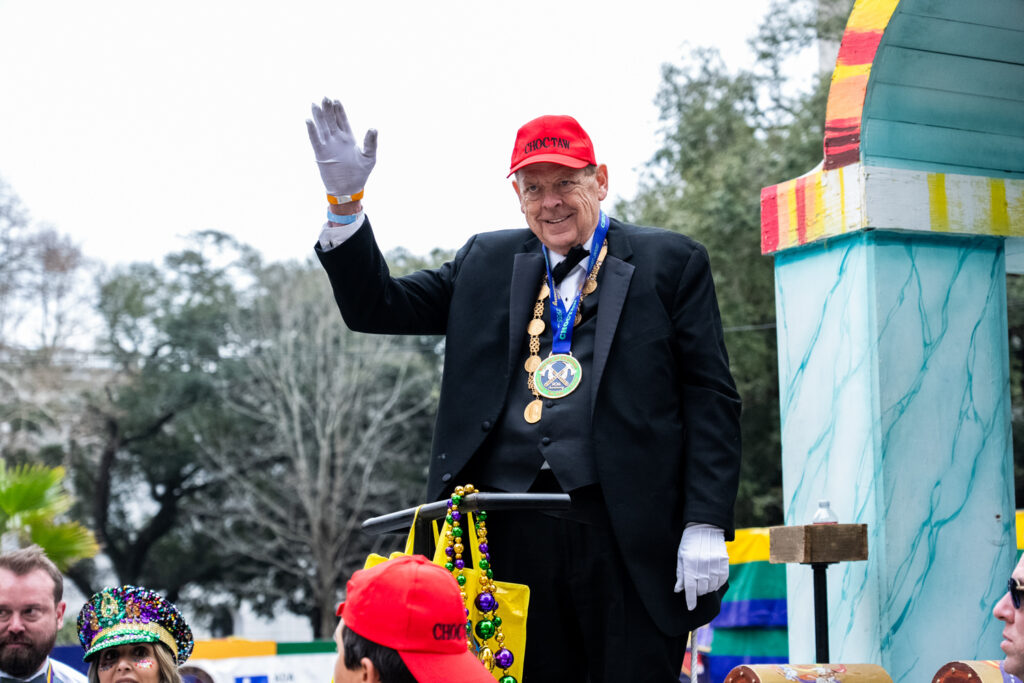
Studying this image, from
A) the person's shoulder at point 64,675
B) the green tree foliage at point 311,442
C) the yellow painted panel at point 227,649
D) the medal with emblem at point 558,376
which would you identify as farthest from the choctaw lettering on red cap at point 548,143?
the green tree foliage at point 311,442

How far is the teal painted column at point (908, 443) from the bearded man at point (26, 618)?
111 inches

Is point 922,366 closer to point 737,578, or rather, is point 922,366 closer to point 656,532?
point 656,532

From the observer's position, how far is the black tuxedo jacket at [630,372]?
2.71 metres

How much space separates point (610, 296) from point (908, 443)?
214 centimetres

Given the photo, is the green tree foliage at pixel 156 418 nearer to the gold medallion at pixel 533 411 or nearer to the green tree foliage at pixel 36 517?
the green tree foliage at pixel 36 517

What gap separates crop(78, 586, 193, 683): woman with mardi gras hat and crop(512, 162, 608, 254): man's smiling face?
1.79 meters

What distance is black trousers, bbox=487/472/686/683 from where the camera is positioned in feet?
8.80

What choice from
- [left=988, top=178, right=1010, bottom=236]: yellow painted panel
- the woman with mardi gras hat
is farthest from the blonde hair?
[left=988, top=178, right=1010, bottom=236]: yellow painted panel

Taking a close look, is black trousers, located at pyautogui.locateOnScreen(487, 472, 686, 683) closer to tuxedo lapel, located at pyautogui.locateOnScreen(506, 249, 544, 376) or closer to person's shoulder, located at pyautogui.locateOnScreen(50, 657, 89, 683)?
tuxedo lapel, located at pyautogui.locateOnScreen(506, 249, 544, 376)

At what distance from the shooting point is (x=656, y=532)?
2713mm

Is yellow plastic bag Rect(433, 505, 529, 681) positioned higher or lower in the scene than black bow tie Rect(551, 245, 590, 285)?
lower

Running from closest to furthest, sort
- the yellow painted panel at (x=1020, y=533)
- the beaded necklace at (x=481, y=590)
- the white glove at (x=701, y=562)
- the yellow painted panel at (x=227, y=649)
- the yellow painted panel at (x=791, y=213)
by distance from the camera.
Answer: the beaded necklace at (x=481, y=590), the white glove at (x=701, y=562), the yellow painted panel at (x=791, y=213), the yellow painted panel at (x=1020, y=533), the yellow painted panel at (x=227, y=649)

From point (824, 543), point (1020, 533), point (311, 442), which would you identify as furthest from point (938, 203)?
point (311, 442)

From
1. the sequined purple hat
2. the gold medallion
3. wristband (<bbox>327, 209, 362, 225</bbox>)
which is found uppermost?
wristband (<bbox>327, 209, 362, 225</bbox>)
